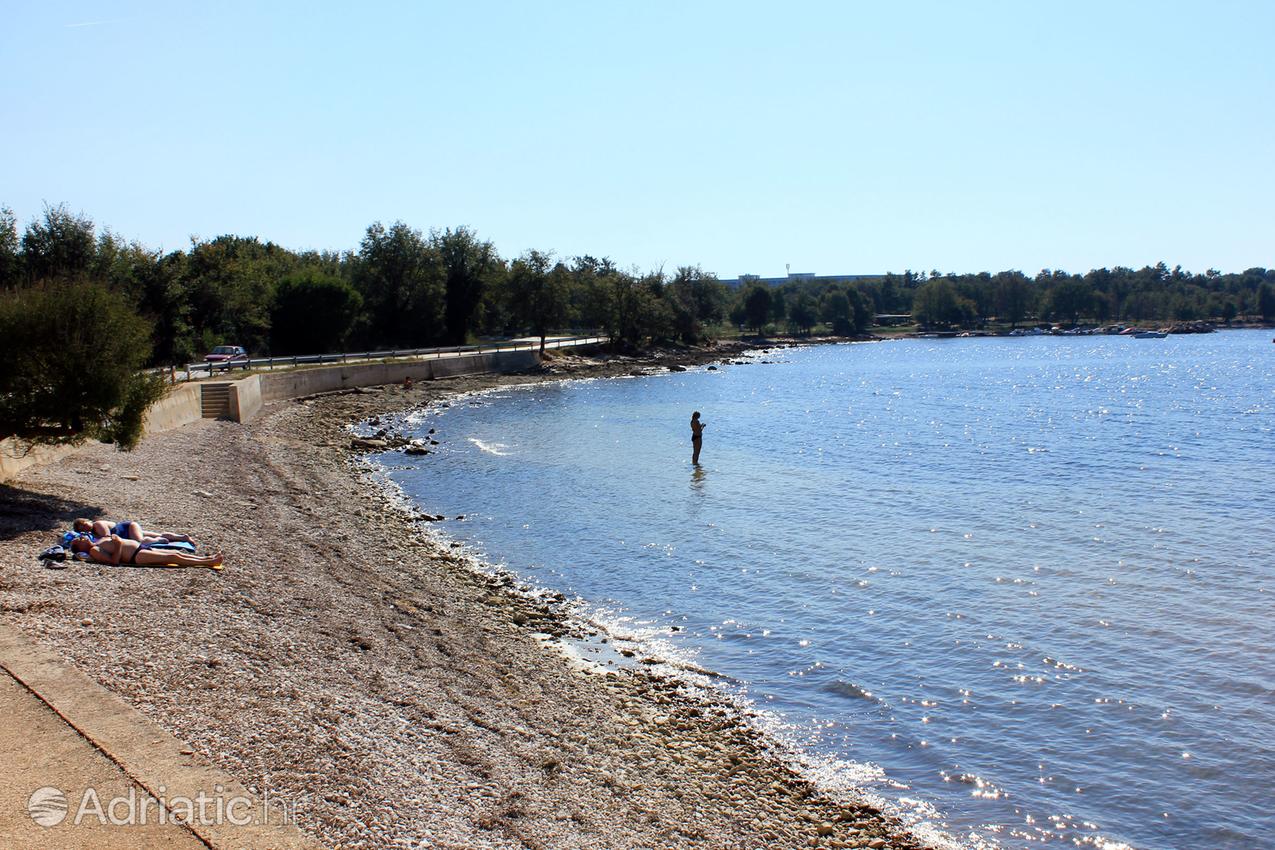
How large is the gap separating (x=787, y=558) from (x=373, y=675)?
12786 millimetres

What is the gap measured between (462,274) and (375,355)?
67.1ft

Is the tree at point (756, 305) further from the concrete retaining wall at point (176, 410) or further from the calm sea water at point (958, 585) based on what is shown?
the concrete retaining wall at point (176, 410)

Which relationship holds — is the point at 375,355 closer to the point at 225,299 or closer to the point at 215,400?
the point at 225,299

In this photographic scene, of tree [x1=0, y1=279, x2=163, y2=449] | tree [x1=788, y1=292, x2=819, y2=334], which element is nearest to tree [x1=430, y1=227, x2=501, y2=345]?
tree [x1=0, y1=279, x2=163, y2=449]

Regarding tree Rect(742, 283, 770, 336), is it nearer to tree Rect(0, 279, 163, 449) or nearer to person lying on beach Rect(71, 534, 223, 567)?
tree Rect(0, 279, 163, 449)

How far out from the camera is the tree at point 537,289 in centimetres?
9800

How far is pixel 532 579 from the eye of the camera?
22.4 meters

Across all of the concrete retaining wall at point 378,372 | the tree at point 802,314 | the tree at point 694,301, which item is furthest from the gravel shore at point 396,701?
the tree at point 802,314

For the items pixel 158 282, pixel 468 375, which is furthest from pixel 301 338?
pixel 158 282

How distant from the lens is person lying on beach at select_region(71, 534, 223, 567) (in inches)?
645

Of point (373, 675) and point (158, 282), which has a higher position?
point (158, 282)

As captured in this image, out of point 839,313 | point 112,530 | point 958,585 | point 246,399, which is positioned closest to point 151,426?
point 246,399

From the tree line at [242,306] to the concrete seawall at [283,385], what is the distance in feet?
8.04

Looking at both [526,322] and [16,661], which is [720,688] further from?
[526,322]
